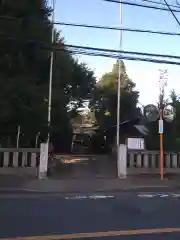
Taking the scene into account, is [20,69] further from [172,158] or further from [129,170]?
[172,158]

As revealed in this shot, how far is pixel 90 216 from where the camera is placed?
8.47 meters

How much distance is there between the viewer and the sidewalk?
552 inches

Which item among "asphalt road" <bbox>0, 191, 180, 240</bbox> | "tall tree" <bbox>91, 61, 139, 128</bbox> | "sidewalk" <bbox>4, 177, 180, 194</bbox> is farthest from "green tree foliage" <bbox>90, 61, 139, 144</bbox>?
"asphalt road" <bbox>0, 191, 180, 240</bbox>

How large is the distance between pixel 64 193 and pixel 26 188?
1467mm

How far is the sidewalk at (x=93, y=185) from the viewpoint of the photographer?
46.0ft

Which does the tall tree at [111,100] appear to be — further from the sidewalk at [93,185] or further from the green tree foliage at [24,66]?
the sidewalk at [93,185]

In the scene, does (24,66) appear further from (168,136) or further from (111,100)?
(111,100)

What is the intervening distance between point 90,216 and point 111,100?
36.3 meters

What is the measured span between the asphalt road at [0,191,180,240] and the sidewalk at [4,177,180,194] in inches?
75.5

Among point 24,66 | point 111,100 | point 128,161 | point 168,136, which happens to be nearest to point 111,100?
point 111,100

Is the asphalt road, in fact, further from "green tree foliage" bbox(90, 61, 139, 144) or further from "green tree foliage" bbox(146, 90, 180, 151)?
"green tree foliage" bbox(90, 61, 139, 144)

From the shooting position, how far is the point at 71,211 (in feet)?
30.0

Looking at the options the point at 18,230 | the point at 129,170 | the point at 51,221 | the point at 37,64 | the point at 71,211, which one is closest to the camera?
the point at 18,230

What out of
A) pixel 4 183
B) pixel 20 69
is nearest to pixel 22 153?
pixel 4 183
